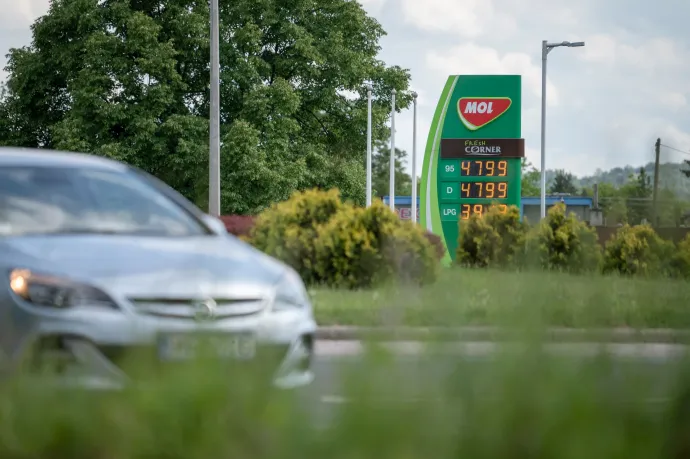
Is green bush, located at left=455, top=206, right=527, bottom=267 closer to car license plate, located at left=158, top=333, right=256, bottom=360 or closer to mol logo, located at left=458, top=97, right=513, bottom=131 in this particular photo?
mol logo, located at left=458, top=97, right=513, bottom=131

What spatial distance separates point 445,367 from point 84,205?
4842 mm

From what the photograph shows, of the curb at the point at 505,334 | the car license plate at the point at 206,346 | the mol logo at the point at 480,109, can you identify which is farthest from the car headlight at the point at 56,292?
the mol logo at the point at 480,109

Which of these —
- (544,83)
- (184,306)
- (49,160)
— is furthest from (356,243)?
(544,83)

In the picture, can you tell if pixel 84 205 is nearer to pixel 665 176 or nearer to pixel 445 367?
pixel 665 176

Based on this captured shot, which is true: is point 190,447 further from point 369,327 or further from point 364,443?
point 369,327

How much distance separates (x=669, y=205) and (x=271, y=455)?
1.57m

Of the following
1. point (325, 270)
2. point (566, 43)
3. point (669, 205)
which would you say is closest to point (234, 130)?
point (566, 43)

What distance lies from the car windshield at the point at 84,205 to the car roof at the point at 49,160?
0.22 feet

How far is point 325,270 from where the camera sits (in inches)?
562

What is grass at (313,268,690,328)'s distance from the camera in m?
2.44

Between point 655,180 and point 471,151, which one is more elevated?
point 471,151

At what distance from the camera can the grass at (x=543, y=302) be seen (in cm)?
244

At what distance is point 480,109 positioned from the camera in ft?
87.2

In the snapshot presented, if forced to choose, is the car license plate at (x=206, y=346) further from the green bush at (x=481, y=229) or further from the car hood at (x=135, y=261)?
the green bush at (x=481, y=229)
